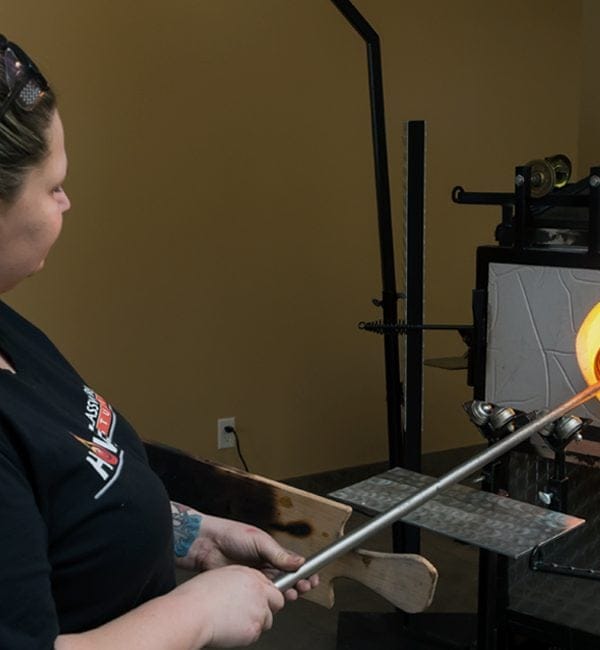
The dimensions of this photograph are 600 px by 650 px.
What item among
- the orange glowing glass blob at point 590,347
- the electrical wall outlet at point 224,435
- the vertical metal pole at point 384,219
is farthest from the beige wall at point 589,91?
the orange glowing glass blob at point 590,347

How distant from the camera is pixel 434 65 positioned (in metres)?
3.48

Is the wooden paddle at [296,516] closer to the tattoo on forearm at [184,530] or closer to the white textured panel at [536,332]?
the tattoo on forearm at [184,530]

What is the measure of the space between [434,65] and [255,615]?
2865mm

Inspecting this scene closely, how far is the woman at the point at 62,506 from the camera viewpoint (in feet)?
2.45

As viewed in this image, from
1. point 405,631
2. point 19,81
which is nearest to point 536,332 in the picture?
point 405,631

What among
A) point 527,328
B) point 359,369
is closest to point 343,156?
point 359,369

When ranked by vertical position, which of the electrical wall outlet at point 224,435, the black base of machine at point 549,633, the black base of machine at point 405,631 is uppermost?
the electrical wall outlet at point 224,435

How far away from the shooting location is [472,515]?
1413 mm

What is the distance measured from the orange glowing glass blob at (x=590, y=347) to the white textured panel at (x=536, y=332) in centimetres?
1

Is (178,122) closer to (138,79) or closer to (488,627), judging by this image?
(138,79)

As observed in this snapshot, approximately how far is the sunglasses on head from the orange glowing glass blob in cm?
114

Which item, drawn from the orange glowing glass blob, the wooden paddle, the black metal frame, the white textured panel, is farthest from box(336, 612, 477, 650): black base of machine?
the wooden paddle

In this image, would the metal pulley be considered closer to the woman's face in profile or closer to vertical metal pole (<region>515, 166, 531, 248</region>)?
vertical metal pole (<region>515, 166, 531, 248</region>)

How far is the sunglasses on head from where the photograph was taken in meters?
0.79
